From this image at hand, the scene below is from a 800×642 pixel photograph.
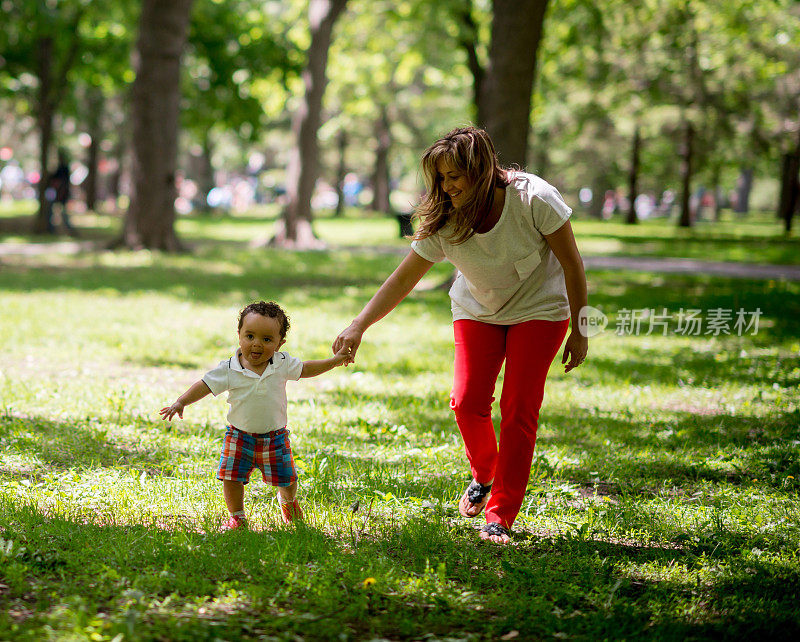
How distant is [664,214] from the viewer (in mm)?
76750

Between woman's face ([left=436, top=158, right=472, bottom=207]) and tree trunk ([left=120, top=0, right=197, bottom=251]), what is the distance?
49.8ft

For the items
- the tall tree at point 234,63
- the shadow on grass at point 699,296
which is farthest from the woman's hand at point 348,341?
the tall tree at point 234,63

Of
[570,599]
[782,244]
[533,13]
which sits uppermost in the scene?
[533,13]

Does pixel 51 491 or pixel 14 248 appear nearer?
pixel 51 491

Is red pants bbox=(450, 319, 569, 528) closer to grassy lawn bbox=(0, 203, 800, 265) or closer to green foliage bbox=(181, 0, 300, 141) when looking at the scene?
grassy lawn bbox=(0, 203, 800, 265)

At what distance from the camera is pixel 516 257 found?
13.9 ft

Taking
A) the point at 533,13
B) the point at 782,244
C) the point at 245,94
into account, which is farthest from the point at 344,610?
the point at 782,244

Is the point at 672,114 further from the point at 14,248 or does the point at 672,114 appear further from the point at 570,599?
the point at 570,599

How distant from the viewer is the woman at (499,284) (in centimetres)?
414

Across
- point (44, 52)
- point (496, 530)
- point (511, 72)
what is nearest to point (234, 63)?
point (44, 52)

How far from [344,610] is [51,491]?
203 centimetres

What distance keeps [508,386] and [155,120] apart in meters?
15.4

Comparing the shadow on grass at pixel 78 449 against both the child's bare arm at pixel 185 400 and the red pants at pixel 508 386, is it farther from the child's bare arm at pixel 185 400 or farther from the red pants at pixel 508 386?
the red pants at pixel 508 386

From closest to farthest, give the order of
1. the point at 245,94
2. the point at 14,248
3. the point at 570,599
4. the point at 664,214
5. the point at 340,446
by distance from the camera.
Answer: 1. the point at 570,599
2. the point at 340,446
3. the point at 14,248
4. the point at 245,94
5. the point at 664,214
